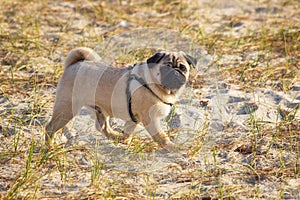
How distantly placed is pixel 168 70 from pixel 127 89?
1.24 feet

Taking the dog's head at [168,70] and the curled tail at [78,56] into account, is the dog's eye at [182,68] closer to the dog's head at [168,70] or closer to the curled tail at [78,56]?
the dog's head at [168,70]

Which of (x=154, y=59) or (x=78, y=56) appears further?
(x=78, y=56)

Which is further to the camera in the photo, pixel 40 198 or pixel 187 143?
pixel 187 143

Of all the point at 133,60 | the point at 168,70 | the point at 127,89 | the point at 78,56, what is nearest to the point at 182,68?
the point at 168,70

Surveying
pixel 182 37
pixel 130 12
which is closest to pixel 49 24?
pixel 130 12

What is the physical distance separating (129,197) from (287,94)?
2.56 meters

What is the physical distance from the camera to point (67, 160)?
397 centimetres

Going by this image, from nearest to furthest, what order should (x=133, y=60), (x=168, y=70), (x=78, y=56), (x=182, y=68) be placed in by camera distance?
(x=168, y=70) < (x=182, y=68) < (x=78, y=56) < (x=133, y=60)

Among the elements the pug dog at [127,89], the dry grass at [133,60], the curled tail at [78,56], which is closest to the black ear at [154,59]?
the pug dog at [127,89]

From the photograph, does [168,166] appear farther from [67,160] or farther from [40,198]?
[40,198]

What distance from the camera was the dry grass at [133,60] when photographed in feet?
12.1

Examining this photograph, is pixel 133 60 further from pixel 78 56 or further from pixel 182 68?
pixel 182 68

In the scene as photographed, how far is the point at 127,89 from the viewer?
4191mm

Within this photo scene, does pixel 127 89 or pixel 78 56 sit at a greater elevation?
pixel 78 56
